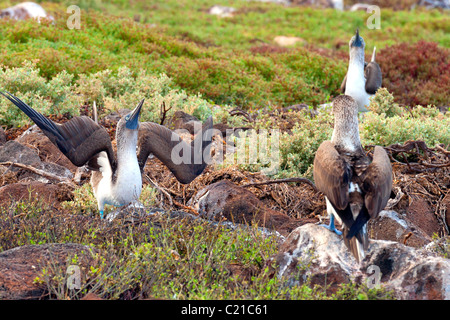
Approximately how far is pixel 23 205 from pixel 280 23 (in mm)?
17429

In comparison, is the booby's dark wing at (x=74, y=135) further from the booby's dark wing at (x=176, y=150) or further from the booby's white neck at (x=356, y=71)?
the booby's white neck at (x=356, y=71)

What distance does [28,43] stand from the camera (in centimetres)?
1160

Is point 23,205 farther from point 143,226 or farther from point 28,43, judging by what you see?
point 28,43

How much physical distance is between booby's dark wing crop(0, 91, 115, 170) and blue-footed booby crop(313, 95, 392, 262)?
6.56 ft

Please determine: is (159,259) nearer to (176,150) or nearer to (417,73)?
(176,150)

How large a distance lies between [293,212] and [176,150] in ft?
5.09

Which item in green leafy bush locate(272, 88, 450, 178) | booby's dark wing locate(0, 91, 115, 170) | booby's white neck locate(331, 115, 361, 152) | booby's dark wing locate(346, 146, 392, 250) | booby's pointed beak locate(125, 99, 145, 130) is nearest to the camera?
booby's dark wing locate(346, 146, 392, 250)

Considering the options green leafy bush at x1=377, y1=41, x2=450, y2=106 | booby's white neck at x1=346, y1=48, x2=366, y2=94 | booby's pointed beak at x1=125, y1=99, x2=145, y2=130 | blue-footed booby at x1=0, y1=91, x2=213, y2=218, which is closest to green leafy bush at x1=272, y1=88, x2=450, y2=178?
blue-footed booby at x1=0, y1=91, x2=213, y2=218

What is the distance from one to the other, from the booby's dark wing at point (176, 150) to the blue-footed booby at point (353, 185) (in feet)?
5.38

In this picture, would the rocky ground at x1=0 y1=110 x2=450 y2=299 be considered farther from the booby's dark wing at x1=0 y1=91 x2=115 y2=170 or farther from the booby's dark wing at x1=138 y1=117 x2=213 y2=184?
the booby's dark wing at x1=0 y1=91 x2=115 y2=170

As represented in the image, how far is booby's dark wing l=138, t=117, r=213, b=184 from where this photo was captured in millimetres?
5586

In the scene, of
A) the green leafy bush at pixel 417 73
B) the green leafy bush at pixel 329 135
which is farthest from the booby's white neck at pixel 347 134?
the green leafy bush at pixel 417 73

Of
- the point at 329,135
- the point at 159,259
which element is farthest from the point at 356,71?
the point at 159,259

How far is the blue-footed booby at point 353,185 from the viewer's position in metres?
3.81
